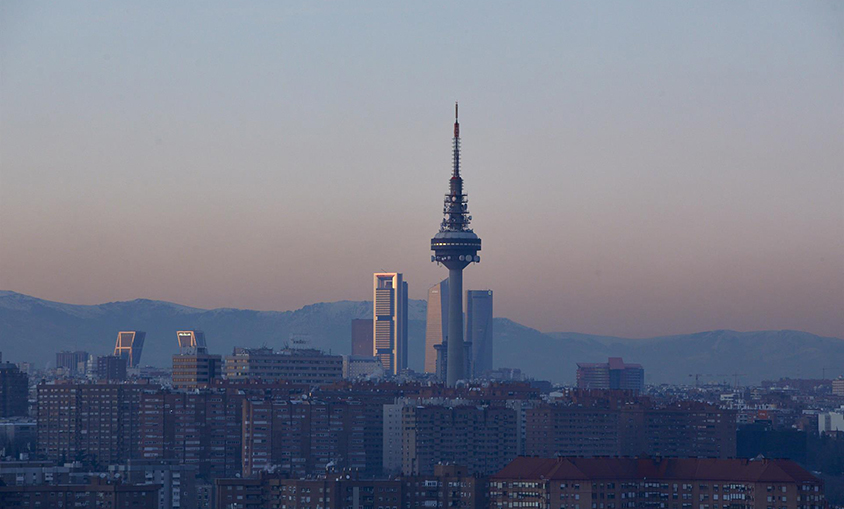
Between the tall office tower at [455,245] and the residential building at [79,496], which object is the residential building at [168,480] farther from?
the tall office tower at [455,245]

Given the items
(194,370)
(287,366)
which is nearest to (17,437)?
(194,370)

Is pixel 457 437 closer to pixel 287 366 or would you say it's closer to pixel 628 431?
pixel 628 431

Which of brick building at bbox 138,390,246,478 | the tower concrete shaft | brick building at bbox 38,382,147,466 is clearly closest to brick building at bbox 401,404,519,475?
brick building at bbox 138,390,246,478

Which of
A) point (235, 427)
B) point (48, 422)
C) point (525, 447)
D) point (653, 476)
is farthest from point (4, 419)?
point (653, 476)

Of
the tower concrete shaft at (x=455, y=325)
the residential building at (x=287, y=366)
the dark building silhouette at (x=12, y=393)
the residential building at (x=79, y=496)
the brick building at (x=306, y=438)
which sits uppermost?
the tower concrete shaft at (x=455, y=325)

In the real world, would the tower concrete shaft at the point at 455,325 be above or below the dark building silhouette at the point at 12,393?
above

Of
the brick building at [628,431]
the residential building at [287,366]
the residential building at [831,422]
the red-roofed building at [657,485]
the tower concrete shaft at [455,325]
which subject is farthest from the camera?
the tower concrete shaft at [455,325]

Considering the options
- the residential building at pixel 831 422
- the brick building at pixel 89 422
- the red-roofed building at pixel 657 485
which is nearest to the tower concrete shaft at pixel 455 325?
the residential building at pixel 831 422
